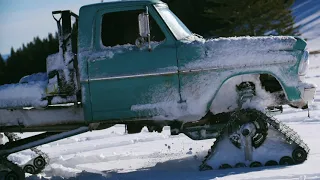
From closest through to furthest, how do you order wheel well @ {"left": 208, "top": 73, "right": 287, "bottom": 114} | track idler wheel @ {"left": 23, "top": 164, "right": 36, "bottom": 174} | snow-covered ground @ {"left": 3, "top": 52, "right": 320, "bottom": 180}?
snow-covered ground @ {"left": 3, "top": 52, "right": 320, "bottom": 180} < wheel well @ {"left": 208, "top": 73, "right": 287, "bottom": 114} < track idler wheel @ {"left": 23, "top": 164, "right": 36, "bottom": 174}

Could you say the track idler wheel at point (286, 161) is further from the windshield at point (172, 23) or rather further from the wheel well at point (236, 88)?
the windshield at point (172, 23)

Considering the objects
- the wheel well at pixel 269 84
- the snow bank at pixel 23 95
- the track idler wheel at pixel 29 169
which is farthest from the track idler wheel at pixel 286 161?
the track idler wheel at pixel 29 169

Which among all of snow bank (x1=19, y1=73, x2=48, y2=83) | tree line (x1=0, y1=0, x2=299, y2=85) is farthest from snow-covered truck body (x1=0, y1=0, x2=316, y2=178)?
tree line (x1=0, y1=0, x2=299, y2=85)

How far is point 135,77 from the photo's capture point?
7.73 m

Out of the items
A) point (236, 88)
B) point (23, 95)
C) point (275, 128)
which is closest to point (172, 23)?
point (236, 88)

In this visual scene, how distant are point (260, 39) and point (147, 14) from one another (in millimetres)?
1539

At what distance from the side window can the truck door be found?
7 cm

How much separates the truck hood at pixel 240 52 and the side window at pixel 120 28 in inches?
28.1

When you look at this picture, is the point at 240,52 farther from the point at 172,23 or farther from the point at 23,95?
the point at 23,95

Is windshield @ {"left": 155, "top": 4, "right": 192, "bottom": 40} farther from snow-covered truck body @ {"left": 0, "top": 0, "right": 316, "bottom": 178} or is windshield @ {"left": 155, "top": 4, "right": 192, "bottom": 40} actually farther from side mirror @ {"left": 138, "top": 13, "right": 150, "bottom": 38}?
side mirror @ {"left": 138, "top": 13, "right": 150, "bottom": 38}

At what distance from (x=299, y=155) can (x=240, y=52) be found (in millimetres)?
1514

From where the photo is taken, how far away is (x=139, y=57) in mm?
7758

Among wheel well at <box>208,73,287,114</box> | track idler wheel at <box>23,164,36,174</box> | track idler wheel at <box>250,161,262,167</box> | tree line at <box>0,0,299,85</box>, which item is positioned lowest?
track idler wheel at <box>23,164,36,174</box>

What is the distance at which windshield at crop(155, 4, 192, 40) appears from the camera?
7922 millimetres
